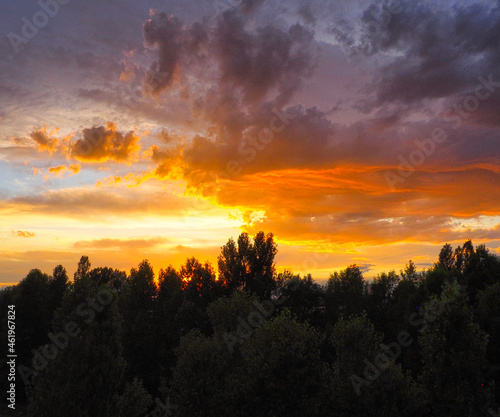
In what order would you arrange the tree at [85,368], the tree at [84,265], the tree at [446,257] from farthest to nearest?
1. the tree at [84,265]
2. the tree at [446,257]
3. the tree at [85,368]

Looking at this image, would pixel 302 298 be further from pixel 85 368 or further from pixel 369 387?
pixel 85 368

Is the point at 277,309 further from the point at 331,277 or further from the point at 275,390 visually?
the point at 275,390

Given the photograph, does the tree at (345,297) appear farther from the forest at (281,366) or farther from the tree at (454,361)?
the tree at (454,361)

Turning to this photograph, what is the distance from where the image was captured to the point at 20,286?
293ft

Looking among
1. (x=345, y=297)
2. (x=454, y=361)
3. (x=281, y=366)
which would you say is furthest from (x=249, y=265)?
(x=454, y=361)

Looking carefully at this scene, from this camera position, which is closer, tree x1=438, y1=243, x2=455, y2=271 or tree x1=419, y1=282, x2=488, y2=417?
tree x1=419, y1=282, x2=488, y2=417

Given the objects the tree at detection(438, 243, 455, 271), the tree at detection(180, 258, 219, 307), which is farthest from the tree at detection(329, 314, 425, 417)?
the tree at detection(438, 243, 455, 271)

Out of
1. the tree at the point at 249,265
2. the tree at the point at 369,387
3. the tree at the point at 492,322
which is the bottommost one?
the tree at the point at 369,387

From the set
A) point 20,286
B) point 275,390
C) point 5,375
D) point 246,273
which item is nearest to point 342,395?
point 275,390

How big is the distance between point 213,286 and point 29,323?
38468 millimetres

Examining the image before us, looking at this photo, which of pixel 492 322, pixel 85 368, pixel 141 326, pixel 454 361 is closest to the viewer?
pixel 454 361

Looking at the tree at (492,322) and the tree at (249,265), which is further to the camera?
the tree at (249,265)

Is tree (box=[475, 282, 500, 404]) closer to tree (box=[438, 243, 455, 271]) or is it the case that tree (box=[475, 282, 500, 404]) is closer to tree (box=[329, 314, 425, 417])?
tree (box=[329, 314, 425, 417])

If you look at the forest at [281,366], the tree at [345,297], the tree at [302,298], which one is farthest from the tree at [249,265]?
the forest at [281,366]
